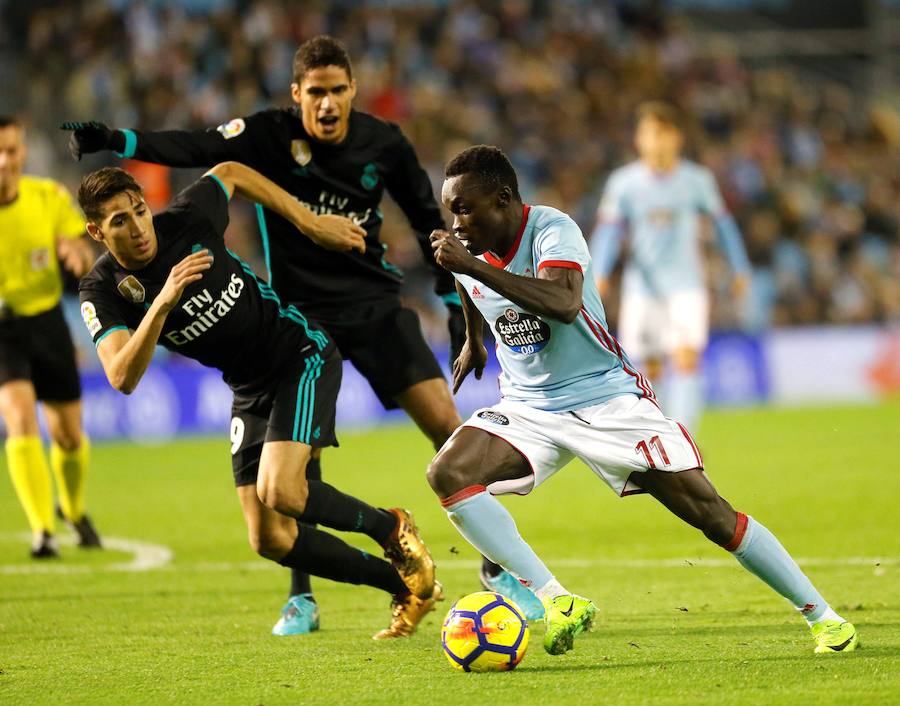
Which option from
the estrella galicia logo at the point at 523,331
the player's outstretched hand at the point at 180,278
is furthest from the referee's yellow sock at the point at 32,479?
the estrella galicia logo at the point at 523,331

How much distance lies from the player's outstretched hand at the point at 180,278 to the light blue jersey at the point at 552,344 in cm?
102

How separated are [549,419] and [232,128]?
2.21 m

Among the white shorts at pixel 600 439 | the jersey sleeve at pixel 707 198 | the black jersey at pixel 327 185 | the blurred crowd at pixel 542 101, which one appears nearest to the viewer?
the white shorts at pixel 600 439

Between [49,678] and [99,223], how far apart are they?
1.71 m

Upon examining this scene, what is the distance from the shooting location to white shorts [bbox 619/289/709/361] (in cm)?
1126

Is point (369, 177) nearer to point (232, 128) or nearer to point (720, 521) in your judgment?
point (232, 128)

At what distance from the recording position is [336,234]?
584cm

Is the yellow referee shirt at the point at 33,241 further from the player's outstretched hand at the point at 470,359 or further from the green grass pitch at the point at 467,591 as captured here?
the player's outstretched hand at the point at 470,359

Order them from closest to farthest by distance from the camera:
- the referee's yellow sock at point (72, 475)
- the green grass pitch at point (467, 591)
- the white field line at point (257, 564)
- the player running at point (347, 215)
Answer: the green grass pitch at point (467, 591) < the player running at point (347, 215) < the white field line at point (257, 564) < the referee's yellow sock at point (72, 475)

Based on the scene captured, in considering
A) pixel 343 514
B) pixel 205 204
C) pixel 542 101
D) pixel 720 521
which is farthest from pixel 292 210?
pixel 542 101

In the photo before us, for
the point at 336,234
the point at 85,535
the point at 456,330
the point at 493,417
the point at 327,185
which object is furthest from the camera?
the point at 85,535

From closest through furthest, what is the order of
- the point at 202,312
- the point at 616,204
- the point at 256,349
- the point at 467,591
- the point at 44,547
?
the point at 202,312, the point at 256,349, the point at 467,591, the point at 44,547, the point at 616,204

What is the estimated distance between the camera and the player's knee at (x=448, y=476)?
4930 millimetres

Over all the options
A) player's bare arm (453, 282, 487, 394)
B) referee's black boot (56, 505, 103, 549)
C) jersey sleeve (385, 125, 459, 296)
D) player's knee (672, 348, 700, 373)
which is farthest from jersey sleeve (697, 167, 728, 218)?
player's bare arm (453, 282, 487, 394)
